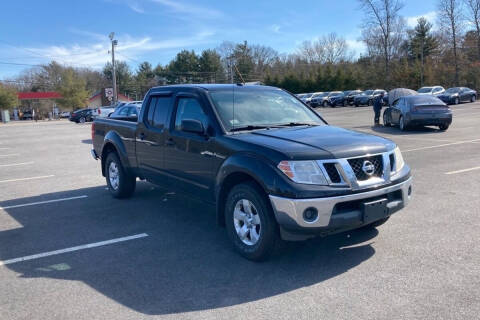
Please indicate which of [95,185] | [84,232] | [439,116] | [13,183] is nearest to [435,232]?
[84,232]

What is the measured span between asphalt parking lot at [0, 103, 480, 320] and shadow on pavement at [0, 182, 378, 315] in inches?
0.5

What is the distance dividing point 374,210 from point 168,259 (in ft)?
7.42

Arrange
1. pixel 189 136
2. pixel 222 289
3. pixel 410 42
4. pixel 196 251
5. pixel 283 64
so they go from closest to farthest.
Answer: pixel 222 289 → pixel 196 251 → pixel 189 136 → pixel 410 42 → pixel 283 64

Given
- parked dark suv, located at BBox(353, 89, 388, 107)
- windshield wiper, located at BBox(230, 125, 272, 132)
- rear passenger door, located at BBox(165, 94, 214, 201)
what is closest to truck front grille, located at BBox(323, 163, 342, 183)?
windshield wiper, located at BBox(230, 125, 272, 132)

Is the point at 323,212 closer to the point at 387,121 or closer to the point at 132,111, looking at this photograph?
the point at 132,111

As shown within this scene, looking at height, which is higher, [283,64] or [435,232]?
[283,64]

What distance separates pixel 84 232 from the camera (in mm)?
5938

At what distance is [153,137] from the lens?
641cm

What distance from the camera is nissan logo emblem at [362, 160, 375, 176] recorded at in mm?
4387

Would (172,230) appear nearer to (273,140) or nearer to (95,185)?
(273,140)

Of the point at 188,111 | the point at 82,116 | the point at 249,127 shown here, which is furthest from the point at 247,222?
the point at 82,116

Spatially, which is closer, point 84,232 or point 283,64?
point 84,232

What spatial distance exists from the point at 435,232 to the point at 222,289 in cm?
289

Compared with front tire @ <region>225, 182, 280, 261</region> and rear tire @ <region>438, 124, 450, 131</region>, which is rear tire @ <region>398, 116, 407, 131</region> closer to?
rear tire @ <region>438, 124, 450, 131</region>
